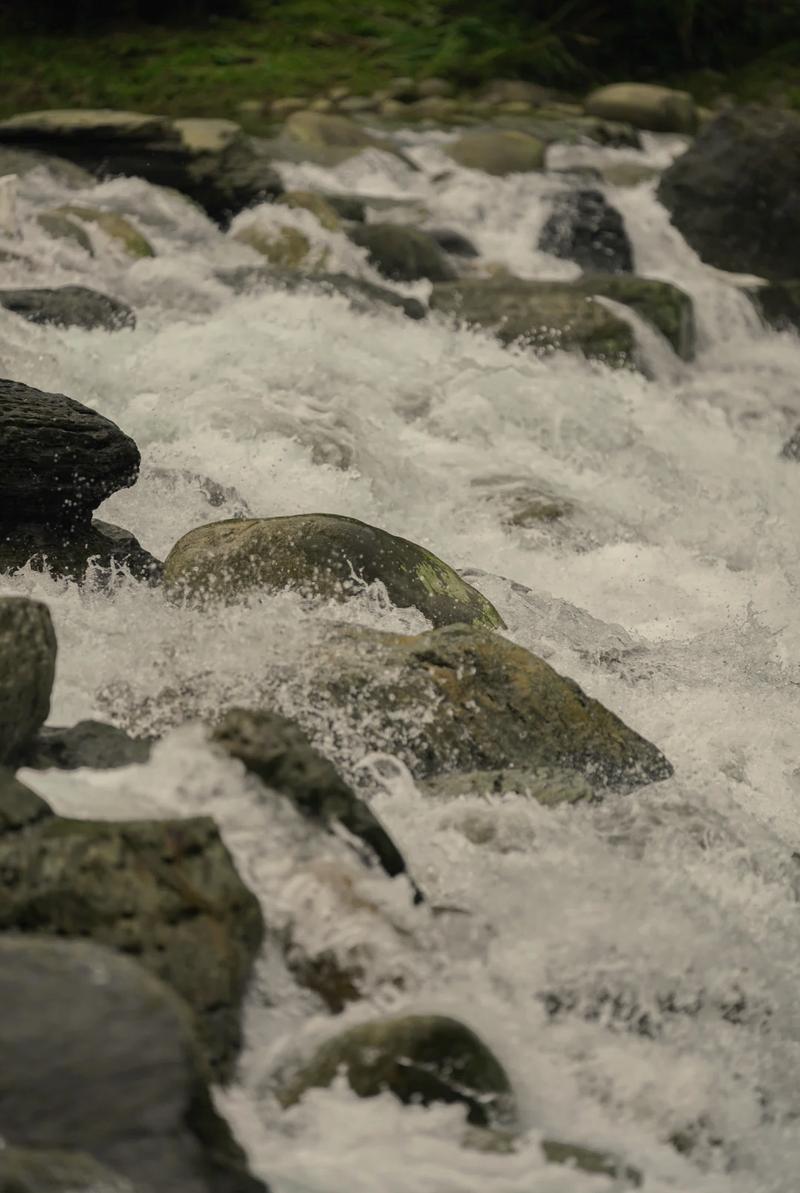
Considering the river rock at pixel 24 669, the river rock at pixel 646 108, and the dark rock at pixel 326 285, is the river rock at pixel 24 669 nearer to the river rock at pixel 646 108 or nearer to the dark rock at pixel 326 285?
the dark rock at pixel 326 285

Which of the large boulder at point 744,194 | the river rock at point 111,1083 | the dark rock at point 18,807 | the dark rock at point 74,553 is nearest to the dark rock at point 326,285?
the large boulder at point 744,194

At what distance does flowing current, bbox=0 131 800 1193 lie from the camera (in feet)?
10.9

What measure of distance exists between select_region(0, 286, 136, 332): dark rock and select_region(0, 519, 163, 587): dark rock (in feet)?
10.5

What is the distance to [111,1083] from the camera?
258cm

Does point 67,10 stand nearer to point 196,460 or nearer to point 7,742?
point 196,460

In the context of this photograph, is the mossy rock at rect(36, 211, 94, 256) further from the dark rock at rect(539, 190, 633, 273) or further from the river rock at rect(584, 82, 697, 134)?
the river rock at rect(584, 82, 697, 134)

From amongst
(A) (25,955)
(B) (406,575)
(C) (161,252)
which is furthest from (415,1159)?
(C) (161,252)

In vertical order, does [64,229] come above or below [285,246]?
above

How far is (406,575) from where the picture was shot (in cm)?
554

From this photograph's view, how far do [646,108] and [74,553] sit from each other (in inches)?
491

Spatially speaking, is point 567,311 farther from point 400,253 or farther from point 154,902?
point 154,902

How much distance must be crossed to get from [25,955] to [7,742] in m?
1.20

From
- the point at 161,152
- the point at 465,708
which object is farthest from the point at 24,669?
the point at 161,152

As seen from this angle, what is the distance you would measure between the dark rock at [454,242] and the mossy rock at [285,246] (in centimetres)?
159
